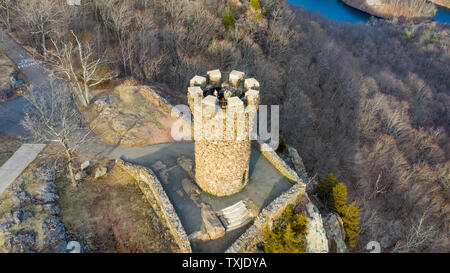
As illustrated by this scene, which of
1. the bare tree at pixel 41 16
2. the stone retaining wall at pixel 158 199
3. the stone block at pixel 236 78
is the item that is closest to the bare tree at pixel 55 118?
the stone retaining wall at pixel 158 199

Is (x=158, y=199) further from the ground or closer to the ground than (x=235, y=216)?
further from the ground

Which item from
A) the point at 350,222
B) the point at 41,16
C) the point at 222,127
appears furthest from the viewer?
the point at 41,16

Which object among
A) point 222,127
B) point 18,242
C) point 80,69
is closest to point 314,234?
point 222,127

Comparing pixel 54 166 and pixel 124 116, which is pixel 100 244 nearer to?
pixel 54 166

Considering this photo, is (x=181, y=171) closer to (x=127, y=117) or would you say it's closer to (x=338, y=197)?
(x=127, y=117)

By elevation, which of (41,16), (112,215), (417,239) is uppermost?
(41,16)

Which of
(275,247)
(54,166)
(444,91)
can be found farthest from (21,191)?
(444,91)

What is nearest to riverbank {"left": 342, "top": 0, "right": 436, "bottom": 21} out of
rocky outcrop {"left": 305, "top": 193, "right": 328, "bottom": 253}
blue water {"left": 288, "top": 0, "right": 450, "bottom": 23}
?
blue water {"left": 288, "top": 0, "right": 450, "bottom": 23}

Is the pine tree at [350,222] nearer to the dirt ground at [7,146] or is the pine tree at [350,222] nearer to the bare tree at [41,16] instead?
the dirt ground at [7,146]
